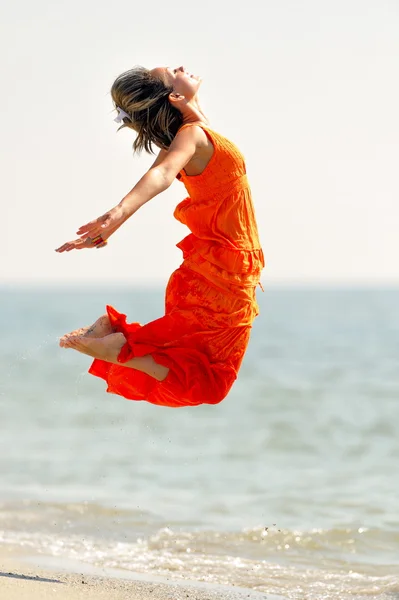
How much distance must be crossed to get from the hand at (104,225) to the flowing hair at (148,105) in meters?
0.94

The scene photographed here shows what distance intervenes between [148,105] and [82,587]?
2.63 meters

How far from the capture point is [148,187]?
5.10m

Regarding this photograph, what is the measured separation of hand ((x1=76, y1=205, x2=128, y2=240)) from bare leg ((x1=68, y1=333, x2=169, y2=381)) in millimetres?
823

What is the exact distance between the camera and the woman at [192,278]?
5590 millimetres

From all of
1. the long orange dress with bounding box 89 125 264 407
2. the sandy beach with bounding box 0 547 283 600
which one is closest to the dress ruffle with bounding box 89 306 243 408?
the long orange dress with bounding box 89 125 264 407

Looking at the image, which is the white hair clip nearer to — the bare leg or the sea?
the bare leg

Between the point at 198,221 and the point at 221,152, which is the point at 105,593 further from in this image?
the point at 221,152

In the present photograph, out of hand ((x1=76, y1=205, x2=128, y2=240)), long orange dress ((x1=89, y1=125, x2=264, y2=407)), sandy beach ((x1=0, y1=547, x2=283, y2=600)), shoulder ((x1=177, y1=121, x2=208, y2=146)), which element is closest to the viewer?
Answer: hand ((x1=76, y1=205, x2=128, y2=240))

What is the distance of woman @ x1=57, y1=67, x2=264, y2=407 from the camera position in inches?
220

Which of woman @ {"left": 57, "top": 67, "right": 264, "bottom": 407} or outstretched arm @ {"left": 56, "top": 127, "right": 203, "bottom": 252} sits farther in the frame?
woman @ {"left": 57, "top": 67, "right": 264, "bottom": 407}

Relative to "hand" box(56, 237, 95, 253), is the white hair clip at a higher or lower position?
higher

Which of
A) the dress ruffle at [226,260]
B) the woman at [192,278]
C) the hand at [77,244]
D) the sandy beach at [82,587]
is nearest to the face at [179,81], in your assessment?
the woman at [192,278]

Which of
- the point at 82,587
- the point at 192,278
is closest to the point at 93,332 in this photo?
the point at 192,278

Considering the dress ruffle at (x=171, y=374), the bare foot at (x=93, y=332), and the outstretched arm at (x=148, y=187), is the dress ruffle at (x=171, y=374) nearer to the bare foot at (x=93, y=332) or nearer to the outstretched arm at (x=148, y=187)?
the bare foot at (x=93, y=332)
